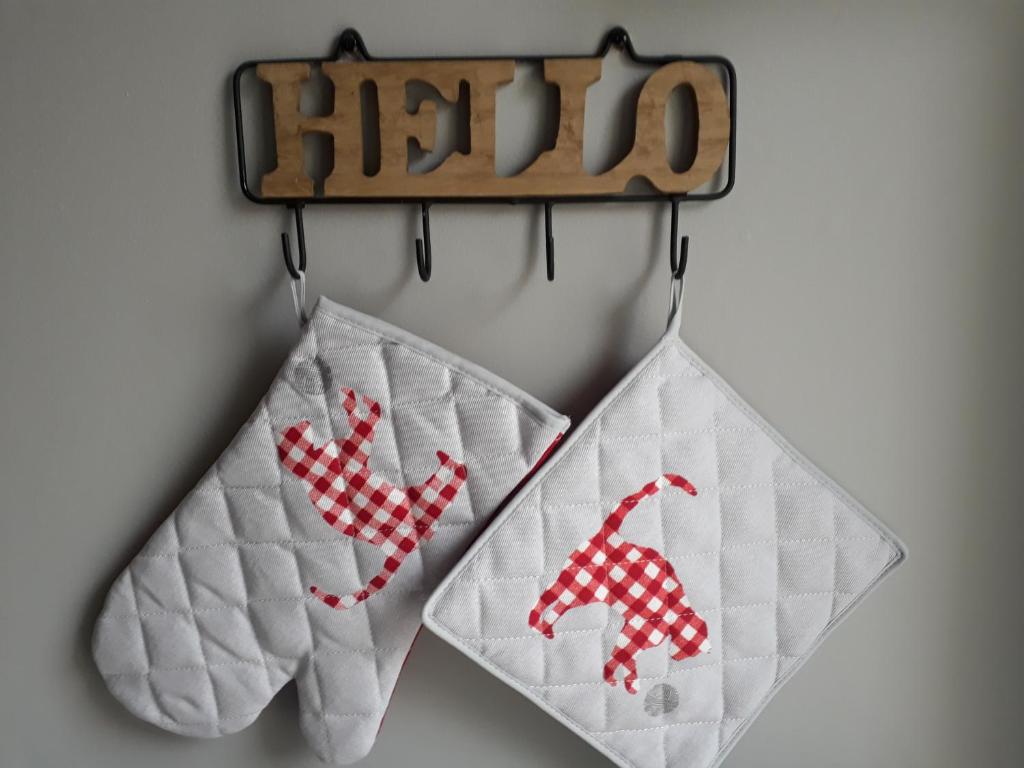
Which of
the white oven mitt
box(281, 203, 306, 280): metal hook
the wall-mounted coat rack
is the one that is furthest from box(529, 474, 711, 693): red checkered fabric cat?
box(281, 203, 306, 280): metal hook

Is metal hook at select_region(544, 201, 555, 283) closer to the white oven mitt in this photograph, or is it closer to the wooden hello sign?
the wooden hello sign

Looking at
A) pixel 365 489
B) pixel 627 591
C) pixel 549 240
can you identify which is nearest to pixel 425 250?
pixel 549 240

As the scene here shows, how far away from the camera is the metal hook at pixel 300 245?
806 mm

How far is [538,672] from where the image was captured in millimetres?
833

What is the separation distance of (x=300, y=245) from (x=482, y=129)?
21cm

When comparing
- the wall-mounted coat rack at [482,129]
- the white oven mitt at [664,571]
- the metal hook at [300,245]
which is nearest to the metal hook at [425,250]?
the wall-mounted coat rack at [482,129]

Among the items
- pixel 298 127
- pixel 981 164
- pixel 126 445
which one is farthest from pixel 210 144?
pixel 981 164

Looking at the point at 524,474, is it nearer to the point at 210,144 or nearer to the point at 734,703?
the point at 734,703

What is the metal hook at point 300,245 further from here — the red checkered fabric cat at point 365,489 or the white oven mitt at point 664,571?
the white oven mitt at point 664,571

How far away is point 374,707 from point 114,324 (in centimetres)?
48

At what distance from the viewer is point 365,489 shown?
2.70 feet

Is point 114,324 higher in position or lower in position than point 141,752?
higher

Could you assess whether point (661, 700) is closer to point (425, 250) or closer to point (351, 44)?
point (425, 250)

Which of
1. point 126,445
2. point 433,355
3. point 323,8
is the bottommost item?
point 126,445
